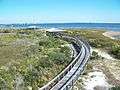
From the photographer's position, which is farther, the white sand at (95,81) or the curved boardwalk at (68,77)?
the white sand at (95,81)

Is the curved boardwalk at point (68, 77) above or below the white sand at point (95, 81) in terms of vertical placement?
above

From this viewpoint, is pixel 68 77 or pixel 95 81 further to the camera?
pixel 95 81

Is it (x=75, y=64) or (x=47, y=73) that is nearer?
(x=47, y=73)

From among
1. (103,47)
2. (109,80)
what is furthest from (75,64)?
(103,47)

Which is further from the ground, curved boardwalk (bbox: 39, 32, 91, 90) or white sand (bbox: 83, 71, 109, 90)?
curved boardwalk (bbox: 39, 32, 91, 90)

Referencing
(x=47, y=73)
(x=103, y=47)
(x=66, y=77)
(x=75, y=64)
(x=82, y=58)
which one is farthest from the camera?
(x=103, y=47)

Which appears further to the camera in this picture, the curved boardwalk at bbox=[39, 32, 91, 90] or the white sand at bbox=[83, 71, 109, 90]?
the white sand at bbox=[83, 71, 109, 90]

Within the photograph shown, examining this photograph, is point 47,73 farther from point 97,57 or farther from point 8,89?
point 97,57

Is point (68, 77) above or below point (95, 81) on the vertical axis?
above

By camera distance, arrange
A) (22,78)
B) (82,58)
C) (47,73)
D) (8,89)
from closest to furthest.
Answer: (8,89) → (22,78) → (47,73) → (82,58)
